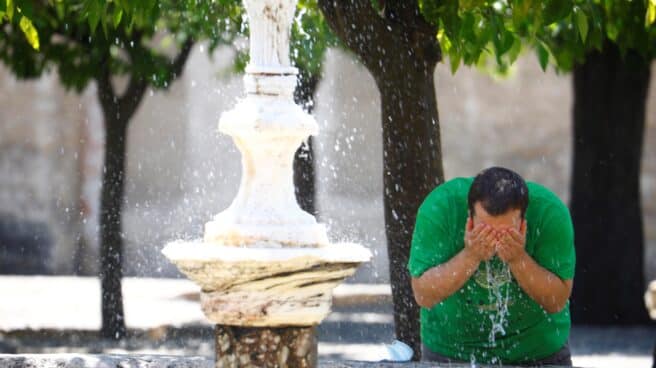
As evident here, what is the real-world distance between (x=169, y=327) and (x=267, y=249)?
8.42 metres

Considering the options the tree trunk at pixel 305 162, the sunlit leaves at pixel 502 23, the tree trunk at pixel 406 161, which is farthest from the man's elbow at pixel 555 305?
the tree trunk at pixel 305 162

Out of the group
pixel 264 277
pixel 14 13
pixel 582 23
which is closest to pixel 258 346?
pixel 264 277

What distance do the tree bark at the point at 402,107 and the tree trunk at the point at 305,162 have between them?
349 cm

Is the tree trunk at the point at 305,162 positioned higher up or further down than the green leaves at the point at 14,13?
further down

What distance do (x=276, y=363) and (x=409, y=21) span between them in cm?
283

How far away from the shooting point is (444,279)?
5113 millimetres

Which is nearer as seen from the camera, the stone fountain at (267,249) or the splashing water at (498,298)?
the stone fountain at (267,249)

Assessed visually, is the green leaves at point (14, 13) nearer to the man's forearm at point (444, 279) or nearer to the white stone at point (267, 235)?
the white stone at point (267, 235)

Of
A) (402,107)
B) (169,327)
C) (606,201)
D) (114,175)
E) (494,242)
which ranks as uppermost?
(402,107)

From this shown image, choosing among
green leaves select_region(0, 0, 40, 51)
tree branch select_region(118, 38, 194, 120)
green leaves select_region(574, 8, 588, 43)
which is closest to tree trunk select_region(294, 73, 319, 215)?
tree branch select_region(118, 38, 194, 120)

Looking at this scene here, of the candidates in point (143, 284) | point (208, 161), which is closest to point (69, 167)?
point (208, 161)

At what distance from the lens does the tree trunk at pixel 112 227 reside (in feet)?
38.4

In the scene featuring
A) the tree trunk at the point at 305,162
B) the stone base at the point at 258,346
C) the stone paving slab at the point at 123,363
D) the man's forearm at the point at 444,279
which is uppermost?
the tree trunk at the point at 305,162

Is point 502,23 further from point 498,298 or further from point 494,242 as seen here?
point 494,242
